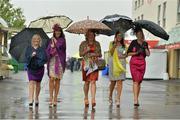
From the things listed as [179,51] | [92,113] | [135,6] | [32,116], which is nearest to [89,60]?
[92,113]

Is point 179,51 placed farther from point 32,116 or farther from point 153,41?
point 32,116

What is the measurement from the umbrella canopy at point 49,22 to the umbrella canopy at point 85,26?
651 mm

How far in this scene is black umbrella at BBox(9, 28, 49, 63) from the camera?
43.3 ft

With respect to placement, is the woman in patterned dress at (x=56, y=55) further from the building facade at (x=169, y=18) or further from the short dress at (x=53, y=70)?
the building facade at (x=169, y=18)

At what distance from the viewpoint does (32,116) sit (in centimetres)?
1039

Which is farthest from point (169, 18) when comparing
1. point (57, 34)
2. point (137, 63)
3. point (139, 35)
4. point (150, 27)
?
point (57, 34)

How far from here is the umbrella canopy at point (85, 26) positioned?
482 inches

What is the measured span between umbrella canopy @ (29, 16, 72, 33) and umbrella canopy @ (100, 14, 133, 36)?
986mm

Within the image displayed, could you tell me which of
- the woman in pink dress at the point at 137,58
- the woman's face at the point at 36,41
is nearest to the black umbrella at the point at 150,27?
the woman in pink dress at the point at 137,58

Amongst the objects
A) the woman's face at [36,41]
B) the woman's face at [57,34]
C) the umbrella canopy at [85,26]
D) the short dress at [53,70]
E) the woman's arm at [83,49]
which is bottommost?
the short dress at [53,70]

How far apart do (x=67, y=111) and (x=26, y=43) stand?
8.93ft

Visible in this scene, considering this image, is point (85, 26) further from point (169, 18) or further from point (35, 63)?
point (169, 18)

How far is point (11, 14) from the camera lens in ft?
174

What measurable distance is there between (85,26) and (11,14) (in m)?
41.4
